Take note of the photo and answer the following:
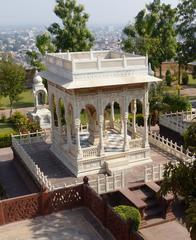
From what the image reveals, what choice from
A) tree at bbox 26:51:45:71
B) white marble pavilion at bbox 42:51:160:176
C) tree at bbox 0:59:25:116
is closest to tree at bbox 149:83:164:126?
A: white marble pavilion at bbox 42:51:160:176

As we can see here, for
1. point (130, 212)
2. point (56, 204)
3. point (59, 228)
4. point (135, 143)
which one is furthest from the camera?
point (135, 143)

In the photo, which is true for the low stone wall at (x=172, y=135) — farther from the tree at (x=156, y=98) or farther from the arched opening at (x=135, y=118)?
the arched opening at (x=135, y=118)

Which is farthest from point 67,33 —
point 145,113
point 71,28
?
point 145,113

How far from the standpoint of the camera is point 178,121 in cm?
2245

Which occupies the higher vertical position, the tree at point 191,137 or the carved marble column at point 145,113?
the tree at point 191,137

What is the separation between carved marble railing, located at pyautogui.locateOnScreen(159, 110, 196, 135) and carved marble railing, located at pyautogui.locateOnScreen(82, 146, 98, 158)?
281 inches

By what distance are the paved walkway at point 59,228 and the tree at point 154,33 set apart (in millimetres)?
24246

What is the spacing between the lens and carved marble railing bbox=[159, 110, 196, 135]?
21.8 meters

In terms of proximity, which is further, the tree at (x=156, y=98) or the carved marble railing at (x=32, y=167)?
the tree at (x=156, y=98)

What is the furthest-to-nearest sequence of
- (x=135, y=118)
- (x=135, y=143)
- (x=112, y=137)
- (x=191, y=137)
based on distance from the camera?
(x=135, y=118) → (x=112, y=137) → (x=135, y=143) → (x=191, y=137)

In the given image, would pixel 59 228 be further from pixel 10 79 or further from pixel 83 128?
pixel 10 79

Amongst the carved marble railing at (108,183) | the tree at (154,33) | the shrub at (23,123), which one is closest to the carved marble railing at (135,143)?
the carved marble railing at (108,183)

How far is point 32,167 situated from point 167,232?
258 inches

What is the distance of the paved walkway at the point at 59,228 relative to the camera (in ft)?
35.3
